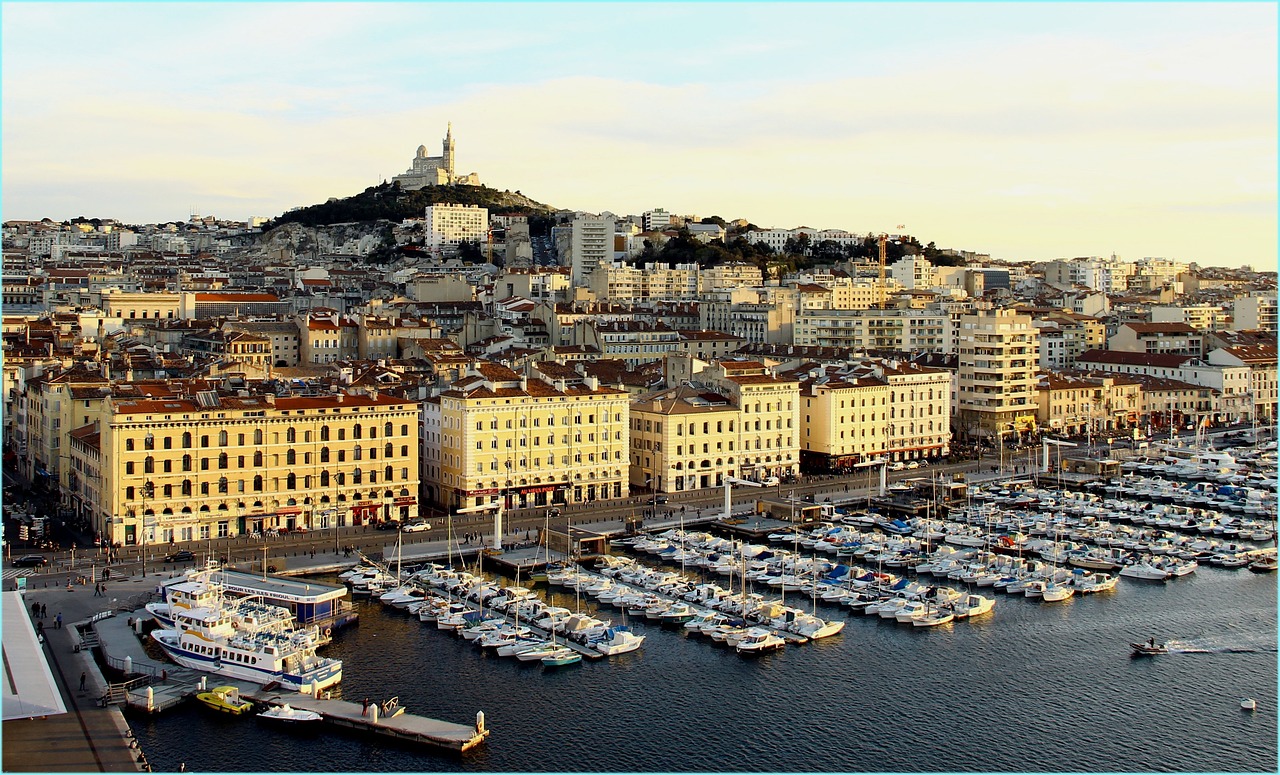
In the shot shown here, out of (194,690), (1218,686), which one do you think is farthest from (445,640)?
(1218,686)

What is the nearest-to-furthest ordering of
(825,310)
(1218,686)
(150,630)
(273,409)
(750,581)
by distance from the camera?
(1218,686)
(150,630)
(750,581)
(273,409)
(825,310)

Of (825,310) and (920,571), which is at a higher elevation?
(825,310)

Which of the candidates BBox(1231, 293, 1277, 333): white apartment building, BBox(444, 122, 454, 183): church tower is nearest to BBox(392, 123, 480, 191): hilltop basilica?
BBox(444, 122, 454, 183): church tower

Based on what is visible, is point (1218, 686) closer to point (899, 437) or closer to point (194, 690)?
point (194, 690)

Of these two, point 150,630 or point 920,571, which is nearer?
point 150,630

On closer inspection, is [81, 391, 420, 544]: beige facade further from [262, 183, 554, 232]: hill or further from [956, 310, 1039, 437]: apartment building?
[262, 183, 554, 232]: hill

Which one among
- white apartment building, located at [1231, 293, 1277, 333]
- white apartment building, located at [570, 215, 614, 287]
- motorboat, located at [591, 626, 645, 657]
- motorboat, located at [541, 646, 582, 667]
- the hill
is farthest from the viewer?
the hill

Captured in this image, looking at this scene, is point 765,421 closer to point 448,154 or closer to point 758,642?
point 758,642
